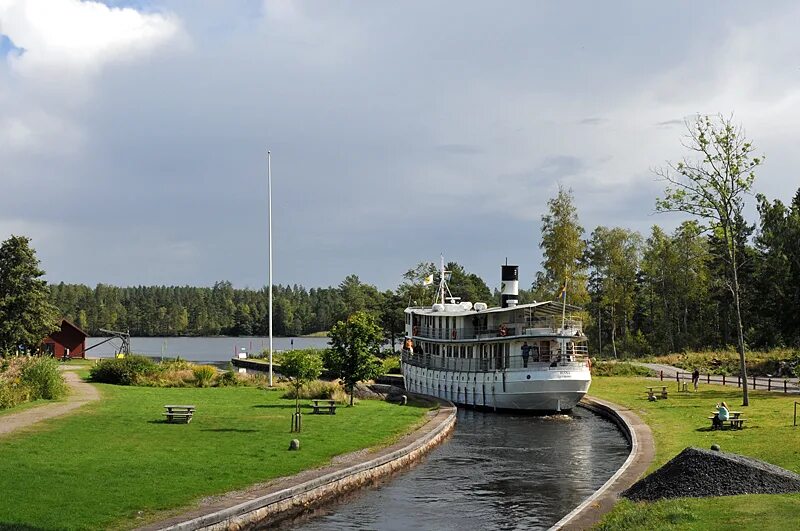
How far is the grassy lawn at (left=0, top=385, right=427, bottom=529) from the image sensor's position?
56.1 ft

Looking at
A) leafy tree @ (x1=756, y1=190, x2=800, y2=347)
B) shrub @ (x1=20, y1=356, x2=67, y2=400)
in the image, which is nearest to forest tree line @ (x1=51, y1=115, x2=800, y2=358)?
leafy tree @ (x1=756, y1=190, x2=800, y2=347)

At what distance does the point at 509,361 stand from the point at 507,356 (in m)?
0.39

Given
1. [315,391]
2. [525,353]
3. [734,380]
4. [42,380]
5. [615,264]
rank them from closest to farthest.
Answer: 1. [42,380]
2. [315,391]
3. [525,353]
4. [734,380]
5. [615,264]

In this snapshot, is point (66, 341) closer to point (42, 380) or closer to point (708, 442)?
point (42, 380)

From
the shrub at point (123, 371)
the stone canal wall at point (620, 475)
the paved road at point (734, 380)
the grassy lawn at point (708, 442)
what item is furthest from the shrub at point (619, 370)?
the shrub at point (123, 371)

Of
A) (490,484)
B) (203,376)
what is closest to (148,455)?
(490,484)

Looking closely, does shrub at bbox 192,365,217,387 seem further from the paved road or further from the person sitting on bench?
the person sitting on bench

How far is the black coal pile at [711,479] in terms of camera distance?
59.2 ft

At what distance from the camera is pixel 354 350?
136ft

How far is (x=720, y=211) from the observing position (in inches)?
1786

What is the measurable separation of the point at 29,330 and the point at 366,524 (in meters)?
56.6

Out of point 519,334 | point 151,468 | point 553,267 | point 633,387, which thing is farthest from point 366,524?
point 553,267

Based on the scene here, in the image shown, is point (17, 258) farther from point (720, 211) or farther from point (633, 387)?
point (720, 211)

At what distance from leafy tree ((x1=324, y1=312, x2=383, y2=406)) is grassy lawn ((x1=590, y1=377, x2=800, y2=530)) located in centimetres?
1417
